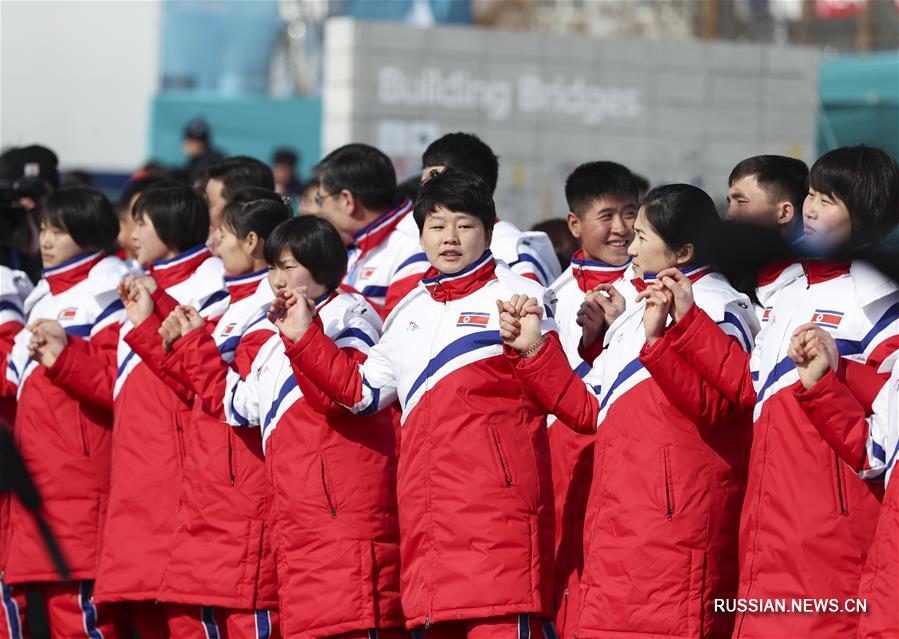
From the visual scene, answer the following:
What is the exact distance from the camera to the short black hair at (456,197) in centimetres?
476

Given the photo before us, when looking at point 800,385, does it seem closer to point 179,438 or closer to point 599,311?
point 599,311

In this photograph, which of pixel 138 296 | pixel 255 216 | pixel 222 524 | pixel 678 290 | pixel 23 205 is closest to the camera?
pixel 678 290

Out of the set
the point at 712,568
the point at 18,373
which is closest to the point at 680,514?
the point at 712,568

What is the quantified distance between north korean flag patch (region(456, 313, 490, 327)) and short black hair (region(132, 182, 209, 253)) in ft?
5.73

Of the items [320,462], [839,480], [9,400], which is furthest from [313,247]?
[9,400]

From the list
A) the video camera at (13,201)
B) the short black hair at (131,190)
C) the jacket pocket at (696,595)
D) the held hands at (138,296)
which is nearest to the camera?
the jacket pocket at (696,595)

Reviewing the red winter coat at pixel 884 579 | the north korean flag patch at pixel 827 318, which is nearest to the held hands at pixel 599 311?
the north korean flag patch at pixel 827 318

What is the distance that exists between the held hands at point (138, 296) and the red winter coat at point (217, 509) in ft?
0.53

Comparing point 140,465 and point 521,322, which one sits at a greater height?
point 521,322

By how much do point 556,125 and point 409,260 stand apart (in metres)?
8.14

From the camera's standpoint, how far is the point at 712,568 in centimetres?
429

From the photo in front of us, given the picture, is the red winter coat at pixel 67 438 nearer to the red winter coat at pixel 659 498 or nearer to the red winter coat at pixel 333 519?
the red winter coat at pixel 333 519

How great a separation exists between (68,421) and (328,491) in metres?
1.59

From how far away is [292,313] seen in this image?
475 cm
